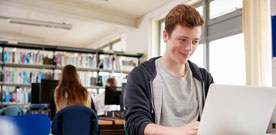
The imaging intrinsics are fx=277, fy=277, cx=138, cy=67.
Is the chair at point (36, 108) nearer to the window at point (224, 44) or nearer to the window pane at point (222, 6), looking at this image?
the window at point (224, 44)

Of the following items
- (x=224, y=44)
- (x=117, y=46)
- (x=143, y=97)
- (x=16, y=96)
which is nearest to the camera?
→ (x=143, y=97)

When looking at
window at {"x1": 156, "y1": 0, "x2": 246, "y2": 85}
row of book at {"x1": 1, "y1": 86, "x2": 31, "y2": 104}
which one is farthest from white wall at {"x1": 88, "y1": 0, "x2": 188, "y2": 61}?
row of book at {"x1": 1, "y1": 86, "x2": 31, "y2": 104}

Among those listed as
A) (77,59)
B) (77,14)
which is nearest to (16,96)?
(77,59)

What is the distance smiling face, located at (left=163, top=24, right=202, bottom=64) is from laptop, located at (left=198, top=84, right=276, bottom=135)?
1.09ft

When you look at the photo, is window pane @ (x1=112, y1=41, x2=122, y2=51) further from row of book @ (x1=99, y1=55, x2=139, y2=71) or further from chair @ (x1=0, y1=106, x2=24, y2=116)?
chair @ (x1=0, y1=106, x2=24, y2=116)

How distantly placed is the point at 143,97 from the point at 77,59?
5.60 metres

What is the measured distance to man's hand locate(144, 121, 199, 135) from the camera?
3.04 ft

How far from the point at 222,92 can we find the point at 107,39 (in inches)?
349

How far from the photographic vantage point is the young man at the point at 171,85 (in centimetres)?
120

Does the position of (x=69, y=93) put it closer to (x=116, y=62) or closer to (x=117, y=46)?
(x=116, y=62)

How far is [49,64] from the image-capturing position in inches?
247

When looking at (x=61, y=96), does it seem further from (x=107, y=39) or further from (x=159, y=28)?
(x=107, y=39)

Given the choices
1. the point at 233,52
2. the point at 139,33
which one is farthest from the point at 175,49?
the point at 139,33

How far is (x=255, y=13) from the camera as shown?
425 centimetres
